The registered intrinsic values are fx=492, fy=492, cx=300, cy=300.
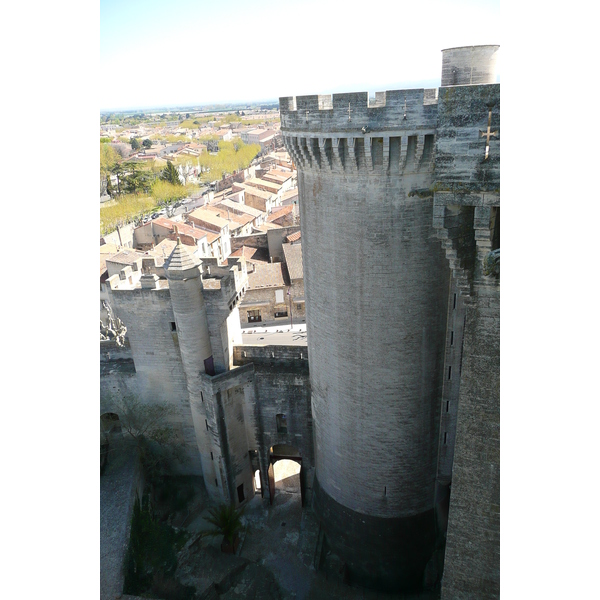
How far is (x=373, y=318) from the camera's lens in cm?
1418

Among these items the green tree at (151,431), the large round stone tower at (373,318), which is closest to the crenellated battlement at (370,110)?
the large round stone tower at (373,318)

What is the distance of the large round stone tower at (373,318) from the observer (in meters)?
11.9

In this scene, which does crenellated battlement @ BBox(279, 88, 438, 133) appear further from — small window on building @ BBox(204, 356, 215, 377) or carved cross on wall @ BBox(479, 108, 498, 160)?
small window on building @ BBox(204, 356, 215, 377)

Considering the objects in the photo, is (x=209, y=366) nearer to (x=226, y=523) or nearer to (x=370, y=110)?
(x=226, y=523)

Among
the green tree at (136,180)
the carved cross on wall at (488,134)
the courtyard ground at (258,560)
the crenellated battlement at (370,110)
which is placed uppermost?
the green tree at (136,180)

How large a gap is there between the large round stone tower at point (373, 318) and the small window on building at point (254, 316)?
22.2 metres

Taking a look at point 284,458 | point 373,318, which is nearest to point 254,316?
point 284,458

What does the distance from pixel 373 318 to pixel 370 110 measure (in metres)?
5.67

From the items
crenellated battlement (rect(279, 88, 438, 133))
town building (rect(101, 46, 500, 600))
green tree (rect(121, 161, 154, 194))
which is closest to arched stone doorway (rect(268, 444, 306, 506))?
town building (rect(101, 46, 500, 600))

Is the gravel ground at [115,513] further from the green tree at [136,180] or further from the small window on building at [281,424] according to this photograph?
the green tree at [136,180]

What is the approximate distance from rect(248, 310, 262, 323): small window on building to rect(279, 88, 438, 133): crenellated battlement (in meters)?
28.7

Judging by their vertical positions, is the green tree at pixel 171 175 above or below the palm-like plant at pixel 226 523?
above

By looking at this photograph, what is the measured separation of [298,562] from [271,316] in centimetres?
2281

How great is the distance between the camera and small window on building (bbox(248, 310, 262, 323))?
132 ft
